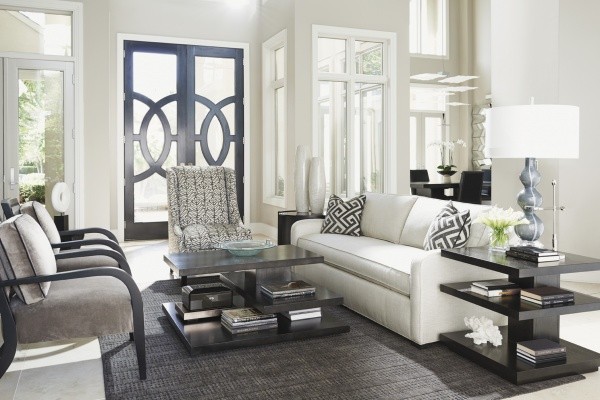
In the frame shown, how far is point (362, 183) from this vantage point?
23.6 ft

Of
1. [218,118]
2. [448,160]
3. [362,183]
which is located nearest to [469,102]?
[448,160]

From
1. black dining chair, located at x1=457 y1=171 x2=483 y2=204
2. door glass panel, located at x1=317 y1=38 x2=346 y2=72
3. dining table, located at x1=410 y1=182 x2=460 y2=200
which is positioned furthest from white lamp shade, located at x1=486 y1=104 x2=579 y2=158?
dining table, located at x1=410 y1=182 x2=460 y2=200

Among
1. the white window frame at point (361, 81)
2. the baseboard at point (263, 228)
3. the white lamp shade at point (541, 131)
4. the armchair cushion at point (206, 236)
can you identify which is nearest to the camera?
the white lamp shade at point (541, 131)

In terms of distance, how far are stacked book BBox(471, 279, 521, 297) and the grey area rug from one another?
1.31ft

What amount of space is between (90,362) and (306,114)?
444cm

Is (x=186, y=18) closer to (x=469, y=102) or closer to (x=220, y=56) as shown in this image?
(x=220, y=56)

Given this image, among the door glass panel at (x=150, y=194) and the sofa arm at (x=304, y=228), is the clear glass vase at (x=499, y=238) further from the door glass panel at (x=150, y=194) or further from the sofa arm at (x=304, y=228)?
the door glass panel at (x=150, y=194)

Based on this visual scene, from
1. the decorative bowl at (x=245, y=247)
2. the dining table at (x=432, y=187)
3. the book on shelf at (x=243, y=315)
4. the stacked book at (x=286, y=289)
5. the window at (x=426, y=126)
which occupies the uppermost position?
the window at (x=426, y=126)

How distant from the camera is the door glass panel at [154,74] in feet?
24.1

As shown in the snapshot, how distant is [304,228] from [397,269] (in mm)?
1671

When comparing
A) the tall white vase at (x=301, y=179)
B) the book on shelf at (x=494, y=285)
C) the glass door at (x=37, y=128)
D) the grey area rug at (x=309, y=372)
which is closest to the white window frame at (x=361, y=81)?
the tall white vase at (x=301, y=179)

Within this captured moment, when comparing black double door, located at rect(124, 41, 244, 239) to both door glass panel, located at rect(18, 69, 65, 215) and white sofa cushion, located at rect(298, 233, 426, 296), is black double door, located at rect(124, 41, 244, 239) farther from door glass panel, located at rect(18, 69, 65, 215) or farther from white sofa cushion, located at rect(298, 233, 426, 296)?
white sofa cushion, located at rect(298, 233, 426, 296)

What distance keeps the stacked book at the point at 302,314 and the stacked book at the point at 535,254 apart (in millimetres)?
1282

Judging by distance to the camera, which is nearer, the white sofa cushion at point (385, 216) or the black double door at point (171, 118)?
the white sofa cushion at point (385, 216)
